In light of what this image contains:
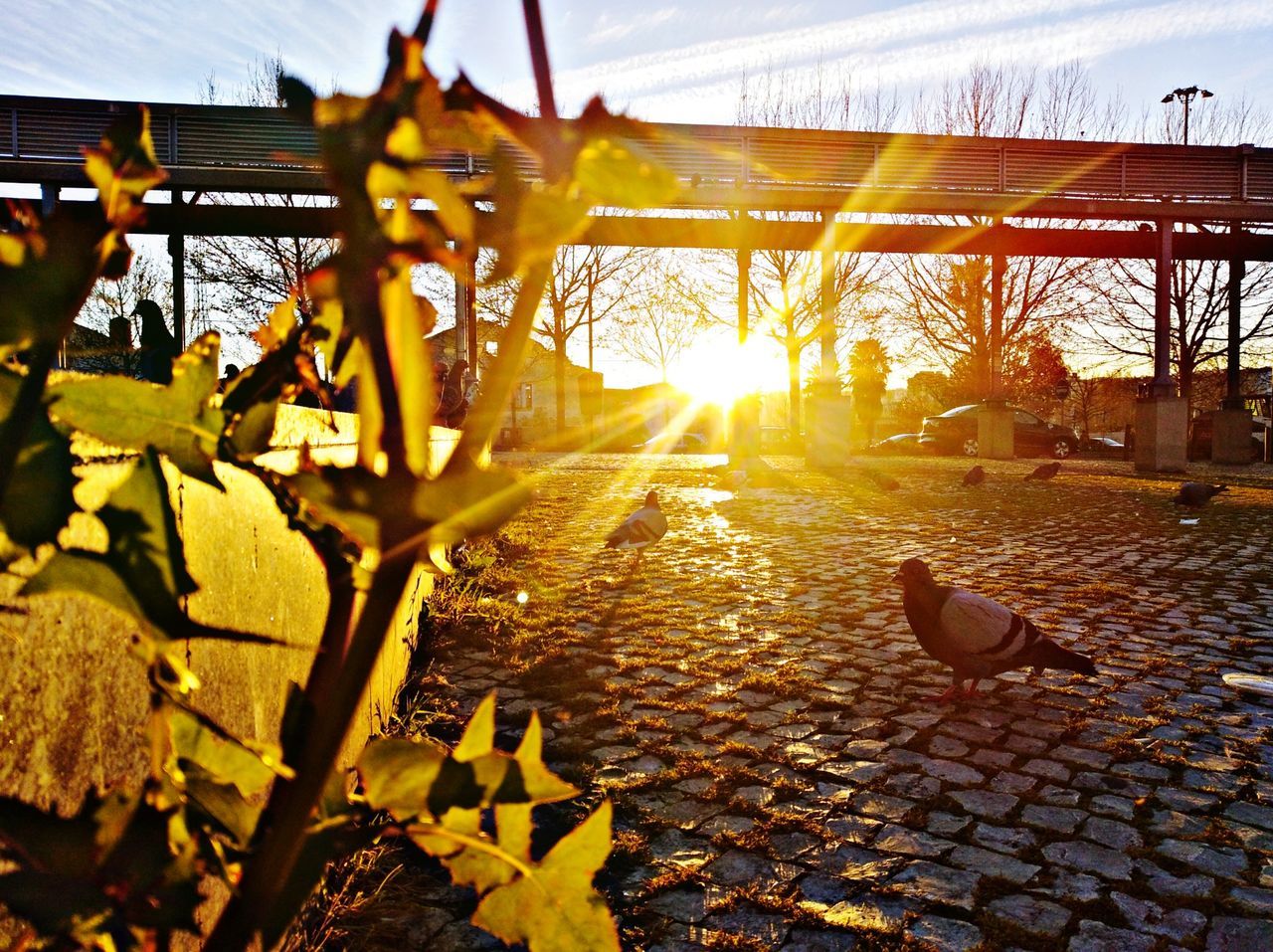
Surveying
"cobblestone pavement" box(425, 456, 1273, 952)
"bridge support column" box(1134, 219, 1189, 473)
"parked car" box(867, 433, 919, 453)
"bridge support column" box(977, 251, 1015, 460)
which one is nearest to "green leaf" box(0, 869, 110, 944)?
"cobblestone pavement" box(425, 456, 1273, 952)

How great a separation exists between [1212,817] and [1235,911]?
2.02ft

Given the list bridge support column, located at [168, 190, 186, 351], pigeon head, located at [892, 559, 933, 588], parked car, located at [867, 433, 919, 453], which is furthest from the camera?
parked car, located at [867, 433, 919, 453]

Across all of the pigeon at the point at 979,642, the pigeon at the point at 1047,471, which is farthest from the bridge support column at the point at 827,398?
the pigeon at the point at 979,642

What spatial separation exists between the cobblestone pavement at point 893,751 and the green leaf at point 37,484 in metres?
2.09

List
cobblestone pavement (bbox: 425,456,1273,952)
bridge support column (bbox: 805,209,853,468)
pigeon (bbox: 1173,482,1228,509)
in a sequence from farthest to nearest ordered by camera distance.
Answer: bridge support column (bbox: 805,209,853,468), pigeon (bbox: 1173,482,1228,509), cobblestone pavement (bbox: 425,456,1273,952)

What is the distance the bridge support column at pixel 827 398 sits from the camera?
15.9m

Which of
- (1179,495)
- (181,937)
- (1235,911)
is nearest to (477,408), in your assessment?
(181,937)

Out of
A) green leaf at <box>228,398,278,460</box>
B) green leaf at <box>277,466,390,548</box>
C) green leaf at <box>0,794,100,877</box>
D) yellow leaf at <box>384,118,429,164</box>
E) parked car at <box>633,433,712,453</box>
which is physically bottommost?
parked car at <box>633,433,712,453</box>

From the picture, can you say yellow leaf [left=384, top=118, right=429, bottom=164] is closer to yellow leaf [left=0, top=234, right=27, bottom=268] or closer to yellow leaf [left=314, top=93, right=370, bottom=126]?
yellow leaf [left=314, top=93, right=370, bottom=126]

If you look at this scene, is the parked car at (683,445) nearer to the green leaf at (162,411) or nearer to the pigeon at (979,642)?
the pigeon at (979,642)

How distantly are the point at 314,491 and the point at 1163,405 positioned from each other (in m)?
17.9

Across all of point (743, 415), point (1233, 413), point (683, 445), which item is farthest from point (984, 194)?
point (683, 445)

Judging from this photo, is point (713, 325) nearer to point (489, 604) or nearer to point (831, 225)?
point (831, 225)

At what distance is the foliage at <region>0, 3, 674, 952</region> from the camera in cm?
33
